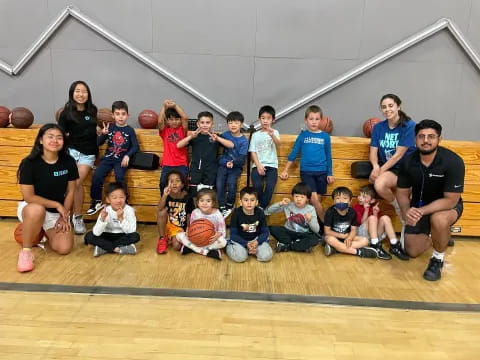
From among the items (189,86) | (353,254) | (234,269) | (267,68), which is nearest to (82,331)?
(234,269)

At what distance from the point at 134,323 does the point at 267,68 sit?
13.0ft

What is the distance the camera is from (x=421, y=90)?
207 inches

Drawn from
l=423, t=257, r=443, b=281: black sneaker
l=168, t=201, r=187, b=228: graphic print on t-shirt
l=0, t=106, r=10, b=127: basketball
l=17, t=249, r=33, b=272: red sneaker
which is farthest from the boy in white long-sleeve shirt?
l=423, t=257, r=443, b=281: black sneaker

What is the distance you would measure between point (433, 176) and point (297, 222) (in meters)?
1.20

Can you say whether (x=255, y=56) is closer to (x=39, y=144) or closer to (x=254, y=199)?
(x=254, y=199)

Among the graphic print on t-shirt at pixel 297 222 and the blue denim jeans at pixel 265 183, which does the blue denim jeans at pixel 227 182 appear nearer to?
the blue denim jeans at pixel 265 183

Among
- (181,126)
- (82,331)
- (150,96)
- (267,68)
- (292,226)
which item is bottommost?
(82,331)

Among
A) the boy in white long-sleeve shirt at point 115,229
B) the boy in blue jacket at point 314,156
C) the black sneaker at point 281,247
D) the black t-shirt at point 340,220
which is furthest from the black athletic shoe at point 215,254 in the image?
the boy in blue jacket at point 314,156

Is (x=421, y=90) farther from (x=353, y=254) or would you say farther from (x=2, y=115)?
(x=2, y=115)

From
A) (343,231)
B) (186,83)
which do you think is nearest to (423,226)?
(343,231)

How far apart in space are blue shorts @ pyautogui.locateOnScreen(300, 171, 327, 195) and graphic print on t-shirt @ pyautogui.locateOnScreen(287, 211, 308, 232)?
38cm

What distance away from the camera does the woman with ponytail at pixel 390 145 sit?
3.48 m

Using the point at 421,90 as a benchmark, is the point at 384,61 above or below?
above

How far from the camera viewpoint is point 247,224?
3.24m
